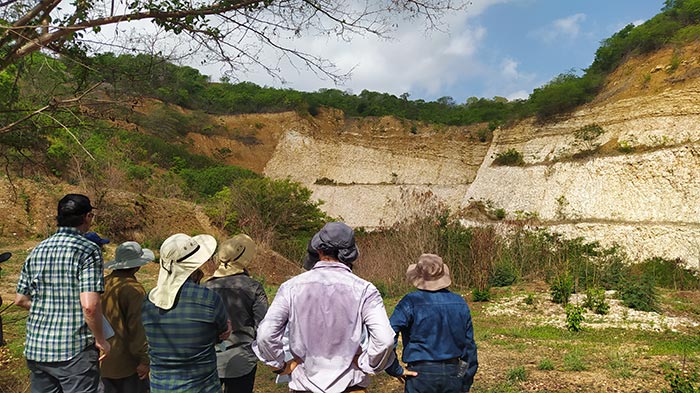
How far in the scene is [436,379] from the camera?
9.18 ft

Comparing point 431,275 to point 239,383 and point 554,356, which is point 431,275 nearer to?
point 239,383

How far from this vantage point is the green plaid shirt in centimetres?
269

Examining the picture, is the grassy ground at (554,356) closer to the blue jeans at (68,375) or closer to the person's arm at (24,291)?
the person's arm at (24,291)

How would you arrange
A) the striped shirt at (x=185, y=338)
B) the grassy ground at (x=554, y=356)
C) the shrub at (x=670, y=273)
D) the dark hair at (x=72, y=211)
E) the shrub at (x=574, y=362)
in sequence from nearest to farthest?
the striped shirt at (x=185, y=338) < the dark hair at (x=72, y=211) < the grassy ground at (x=554, y=356) < the shrub at (x=574, y=362) < the shrub at (x=670, y=273)

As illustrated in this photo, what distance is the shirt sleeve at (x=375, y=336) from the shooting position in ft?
7.45

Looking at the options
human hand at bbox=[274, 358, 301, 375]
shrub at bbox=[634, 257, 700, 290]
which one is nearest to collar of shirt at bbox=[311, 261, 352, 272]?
human hand at bbox=[274, 358, 301, 375]

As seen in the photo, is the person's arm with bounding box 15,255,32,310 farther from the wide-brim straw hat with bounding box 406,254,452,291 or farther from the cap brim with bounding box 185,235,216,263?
the wide-brim straw hat with bounding box 406,254,452,291

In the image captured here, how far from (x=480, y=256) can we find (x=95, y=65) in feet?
37.2

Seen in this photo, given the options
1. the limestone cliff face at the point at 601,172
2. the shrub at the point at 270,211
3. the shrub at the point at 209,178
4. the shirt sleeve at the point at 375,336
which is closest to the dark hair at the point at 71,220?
the shirt sleeve at the point at 375,336

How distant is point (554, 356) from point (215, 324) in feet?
17.6

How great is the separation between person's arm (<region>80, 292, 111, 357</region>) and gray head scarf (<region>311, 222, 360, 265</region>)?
1.32 metres

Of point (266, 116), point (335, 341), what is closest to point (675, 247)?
point (335, 341)

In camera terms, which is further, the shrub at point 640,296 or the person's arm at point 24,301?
the shrub at point 640,296

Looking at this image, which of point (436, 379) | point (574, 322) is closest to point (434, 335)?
point (436, 379)
